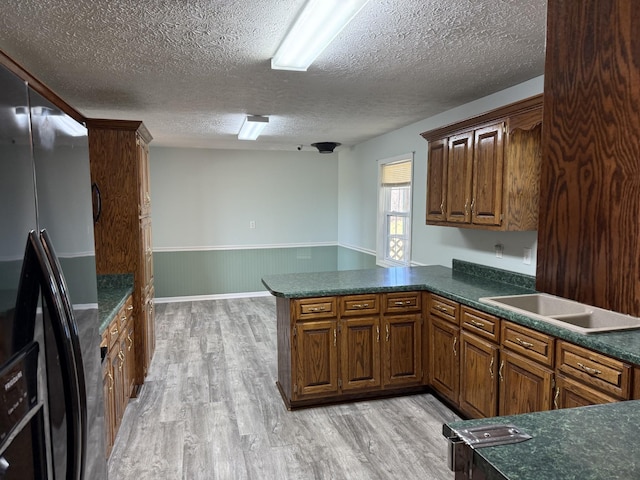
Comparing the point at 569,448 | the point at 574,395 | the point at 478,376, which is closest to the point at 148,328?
the point at 478,376

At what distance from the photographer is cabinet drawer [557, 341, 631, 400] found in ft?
5.86

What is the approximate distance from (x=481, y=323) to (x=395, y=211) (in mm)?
2593

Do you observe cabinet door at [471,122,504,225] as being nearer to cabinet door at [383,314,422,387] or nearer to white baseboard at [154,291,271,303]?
cabinet door at [383,314,422,387]

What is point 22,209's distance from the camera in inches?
28.7

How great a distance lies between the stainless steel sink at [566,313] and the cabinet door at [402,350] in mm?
729

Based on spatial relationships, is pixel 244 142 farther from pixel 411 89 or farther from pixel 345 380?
pixel 345 380

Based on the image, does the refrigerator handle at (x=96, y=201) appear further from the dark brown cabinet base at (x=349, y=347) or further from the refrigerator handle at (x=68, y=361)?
the refrigerator handle at (x=68, y=361)

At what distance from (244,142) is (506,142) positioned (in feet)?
12.8

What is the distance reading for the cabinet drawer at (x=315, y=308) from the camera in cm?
301

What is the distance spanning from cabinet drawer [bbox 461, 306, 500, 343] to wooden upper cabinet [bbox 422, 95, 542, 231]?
634 mm

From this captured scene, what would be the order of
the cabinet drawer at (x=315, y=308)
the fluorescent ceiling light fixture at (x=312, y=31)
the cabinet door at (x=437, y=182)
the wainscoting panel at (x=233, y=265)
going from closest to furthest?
the fluorescent ceiling light fixture at (x=312, y=31), the cabinet drawer at (x=315, y=308), the cabinet door at (x=437, y=182), the wainscoting panel at (x=233, y=265)

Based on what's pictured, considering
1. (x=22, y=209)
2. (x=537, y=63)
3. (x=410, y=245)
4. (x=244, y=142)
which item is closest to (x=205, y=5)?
(x=22, y=209)

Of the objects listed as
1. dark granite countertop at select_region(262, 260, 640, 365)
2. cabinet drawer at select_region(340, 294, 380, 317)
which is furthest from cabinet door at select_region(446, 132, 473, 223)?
cabinet drawer at select_region(340, 294, 380, 317)

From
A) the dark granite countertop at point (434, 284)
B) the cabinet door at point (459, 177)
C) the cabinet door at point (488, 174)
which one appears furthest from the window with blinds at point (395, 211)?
the cabinet door at point (488, 174)
